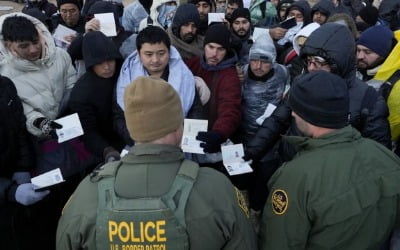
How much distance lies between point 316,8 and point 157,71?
3.53m

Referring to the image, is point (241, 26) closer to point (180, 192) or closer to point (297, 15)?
point (297, 15)

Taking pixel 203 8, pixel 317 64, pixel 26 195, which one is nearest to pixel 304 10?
pixel 203 8

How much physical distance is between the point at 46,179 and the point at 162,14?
3259 mm

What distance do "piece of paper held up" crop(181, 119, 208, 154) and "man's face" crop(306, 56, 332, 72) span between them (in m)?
0.94

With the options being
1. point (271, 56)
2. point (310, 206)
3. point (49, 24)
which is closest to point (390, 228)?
point (310, 206)

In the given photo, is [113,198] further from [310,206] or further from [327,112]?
[327,112]

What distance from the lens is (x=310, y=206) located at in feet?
5.93

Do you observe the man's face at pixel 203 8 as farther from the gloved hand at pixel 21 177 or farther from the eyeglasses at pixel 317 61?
the gloved hand at pixel 21 177

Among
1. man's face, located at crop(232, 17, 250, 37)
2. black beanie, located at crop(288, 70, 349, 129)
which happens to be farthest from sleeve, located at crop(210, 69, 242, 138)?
man's face, located at crop(232, 17, 250, 37)

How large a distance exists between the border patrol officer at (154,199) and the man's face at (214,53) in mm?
1971

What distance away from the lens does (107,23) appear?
4406mm

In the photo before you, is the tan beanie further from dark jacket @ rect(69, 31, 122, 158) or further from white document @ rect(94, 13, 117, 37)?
white document @ rect(94, 13, 117, 37)

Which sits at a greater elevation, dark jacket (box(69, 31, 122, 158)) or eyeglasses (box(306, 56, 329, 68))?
eyeglasses (box(306, 56, 329, 68))

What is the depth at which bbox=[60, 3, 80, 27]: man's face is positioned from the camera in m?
5.10
